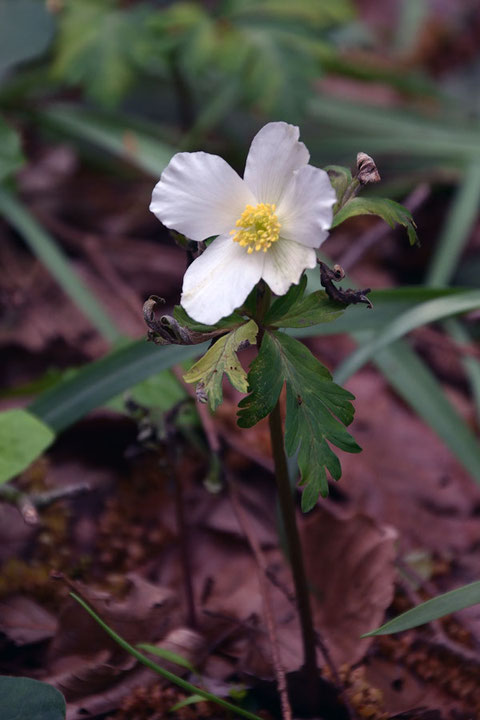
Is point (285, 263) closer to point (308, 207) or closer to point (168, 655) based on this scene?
point (308, 207)

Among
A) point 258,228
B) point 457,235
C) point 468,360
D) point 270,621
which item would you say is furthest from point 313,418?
point 457,235

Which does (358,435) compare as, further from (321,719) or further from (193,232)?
(193,232)

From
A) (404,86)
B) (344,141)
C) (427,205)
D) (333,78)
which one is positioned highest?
(333,78)

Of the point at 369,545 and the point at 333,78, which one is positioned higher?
the point at 333,78

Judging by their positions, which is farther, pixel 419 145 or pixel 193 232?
pixel 419 145

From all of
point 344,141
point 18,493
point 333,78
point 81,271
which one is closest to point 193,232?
point 18,493

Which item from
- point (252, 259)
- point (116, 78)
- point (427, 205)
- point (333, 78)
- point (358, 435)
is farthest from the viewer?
point (333, 78)

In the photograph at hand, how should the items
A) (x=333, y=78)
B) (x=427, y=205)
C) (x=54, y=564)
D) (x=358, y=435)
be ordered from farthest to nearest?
1. (x=333, y=78)
2. (x=427, y=205)
3. (x=358, y=435)
4. (x=54, y=564)
